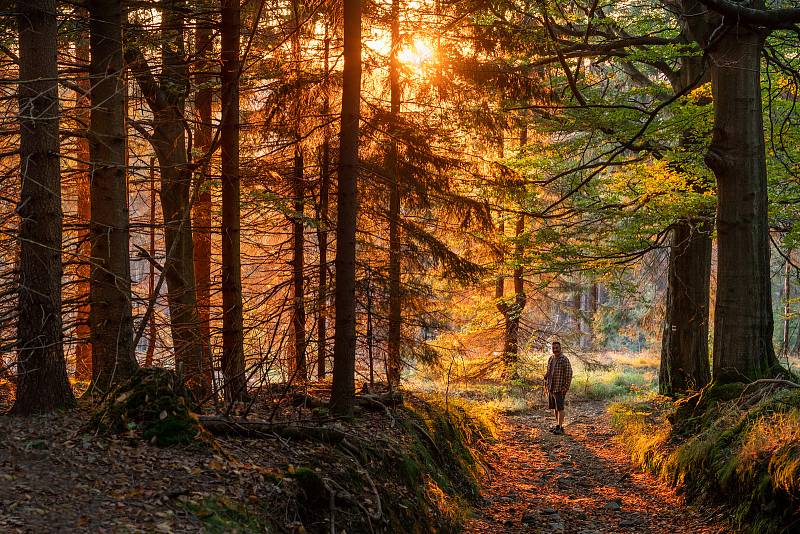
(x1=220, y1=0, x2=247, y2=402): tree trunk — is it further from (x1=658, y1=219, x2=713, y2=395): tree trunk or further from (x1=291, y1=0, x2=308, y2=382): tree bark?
(x1=658, y1=219, x2=713, y2=395): tree trunk

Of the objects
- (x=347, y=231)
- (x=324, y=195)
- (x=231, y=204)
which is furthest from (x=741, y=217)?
(x=231, y=204)

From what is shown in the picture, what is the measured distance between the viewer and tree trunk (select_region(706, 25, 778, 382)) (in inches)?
351

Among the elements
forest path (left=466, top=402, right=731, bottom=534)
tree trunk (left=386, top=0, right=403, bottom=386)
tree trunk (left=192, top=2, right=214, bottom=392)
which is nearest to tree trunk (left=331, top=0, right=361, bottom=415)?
tree trunk (left=386, top=0, right=403, bottom=386)

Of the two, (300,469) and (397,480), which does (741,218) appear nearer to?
(397,480)

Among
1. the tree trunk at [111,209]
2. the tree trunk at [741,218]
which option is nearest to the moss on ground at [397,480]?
the tree trunk at [111,209]

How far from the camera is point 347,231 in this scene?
7043 millimetres

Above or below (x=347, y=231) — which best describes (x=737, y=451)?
below

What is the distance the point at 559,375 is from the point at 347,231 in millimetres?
9038

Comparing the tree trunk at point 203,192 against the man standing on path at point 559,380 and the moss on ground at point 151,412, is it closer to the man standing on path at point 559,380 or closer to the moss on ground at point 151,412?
the moss on ground at point 151,412

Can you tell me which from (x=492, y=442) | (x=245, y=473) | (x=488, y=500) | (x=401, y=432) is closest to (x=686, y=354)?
(x=492, y=442)

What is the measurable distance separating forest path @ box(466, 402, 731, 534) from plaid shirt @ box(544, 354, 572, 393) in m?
1.10

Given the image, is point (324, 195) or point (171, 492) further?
point (324, 195)

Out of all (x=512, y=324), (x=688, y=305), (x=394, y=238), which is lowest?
(x=512, y=324)

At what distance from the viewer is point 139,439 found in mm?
4812
